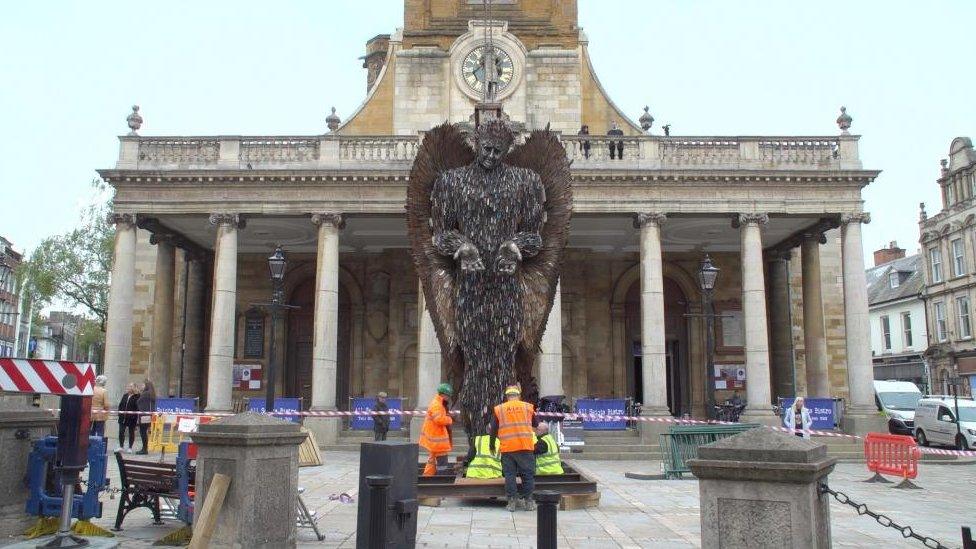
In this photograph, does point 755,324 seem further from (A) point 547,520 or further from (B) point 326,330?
(A) point 547,520

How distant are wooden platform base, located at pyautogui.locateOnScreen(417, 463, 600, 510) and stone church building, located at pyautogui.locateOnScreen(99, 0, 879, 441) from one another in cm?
1036

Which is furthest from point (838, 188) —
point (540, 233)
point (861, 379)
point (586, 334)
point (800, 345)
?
point (540, 233)

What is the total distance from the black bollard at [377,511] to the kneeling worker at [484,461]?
4.05 metres

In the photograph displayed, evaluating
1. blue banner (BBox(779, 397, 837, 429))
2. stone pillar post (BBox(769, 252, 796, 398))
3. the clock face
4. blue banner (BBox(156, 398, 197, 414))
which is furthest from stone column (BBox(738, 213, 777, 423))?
blue banner (BBox(156, 398, 197, 414))

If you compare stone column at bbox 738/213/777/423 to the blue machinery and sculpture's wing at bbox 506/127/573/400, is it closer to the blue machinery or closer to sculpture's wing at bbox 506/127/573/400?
sculpture's wing at bbox 506/127/573/400

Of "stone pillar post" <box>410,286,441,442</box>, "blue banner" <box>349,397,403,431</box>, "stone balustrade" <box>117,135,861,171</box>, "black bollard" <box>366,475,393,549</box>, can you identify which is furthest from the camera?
"stone balustrade" <box>117,135,861,171</box>

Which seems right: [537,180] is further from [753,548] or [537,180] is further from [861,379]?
[861,379]

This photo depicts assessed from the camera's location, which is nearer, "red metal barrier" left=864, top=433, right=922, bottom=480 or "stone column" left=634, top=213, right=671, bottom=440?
"red metal barrier" left=864, top=433, right=922, bottom=480

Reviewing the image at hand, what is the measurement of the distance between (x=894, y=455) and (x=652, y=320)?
8.00 meters

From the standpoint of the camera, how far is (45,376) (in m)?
6.81

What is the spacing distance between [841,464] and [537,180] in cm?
1195

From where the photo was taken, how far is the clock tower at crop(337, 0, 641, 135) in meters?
24.5

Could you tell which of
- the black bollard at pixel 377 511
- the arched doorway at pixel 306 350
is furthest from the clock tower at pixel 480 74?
the black bollard at pixel 377 511

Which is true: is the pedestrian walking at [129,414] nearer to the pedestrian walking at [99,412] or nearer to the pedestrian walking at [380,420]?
the pedestrian walking at [99,412]
